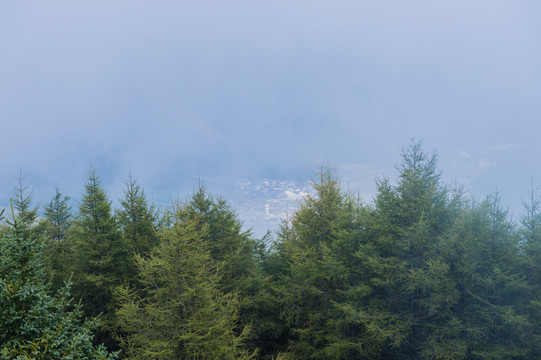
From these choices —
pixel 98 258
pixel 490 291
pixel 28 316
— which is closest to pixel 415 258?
pixel 490 291

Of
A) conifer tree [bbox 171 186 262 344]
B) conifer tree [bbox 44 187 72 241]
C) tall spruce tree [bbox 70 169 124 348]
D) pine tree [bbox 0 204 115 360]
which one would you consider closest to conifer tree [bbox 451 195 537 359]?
conifer tree [bbox 171 186 262 344]

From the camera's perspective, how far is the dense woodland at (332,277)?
37.1ft

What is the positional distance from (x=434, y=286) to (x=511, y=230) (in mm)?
6053

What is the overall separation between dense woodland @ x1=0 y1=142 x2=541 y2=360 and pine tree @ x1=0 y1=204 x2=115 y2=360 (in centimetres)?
37

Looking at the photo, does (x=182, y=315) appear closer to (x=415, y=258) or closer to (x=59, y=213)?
(x=415, y=258)

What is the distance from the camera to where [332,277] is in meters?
18.8

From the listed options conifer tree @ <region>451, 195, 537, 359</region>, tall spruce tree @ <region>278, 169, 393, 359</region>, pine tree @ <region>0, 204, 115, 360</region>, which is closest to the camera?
pine tree @ <region>0, 204, 115, 360</region>

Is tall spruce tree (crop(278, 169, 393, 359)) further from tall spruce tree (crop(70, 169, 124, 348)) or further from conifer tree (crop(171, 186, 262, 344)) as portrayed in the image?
tall spruce tree (crop(70, 169, 124, 348))

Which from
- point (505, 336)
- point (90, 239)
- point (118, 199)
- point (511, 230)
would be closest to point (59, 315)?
point (90, 239)

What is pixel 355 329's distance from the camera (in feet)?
59.6

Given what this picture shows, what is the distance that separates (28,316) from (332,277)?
15022mm

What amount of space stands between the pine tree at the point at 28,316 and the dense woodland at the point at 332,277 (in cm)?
37

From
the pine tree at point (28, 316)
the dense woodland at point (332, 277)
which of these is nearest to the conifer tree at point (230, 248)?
the dense woodland at point (332, 277)

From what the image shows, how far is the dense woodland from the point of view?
445 inches
